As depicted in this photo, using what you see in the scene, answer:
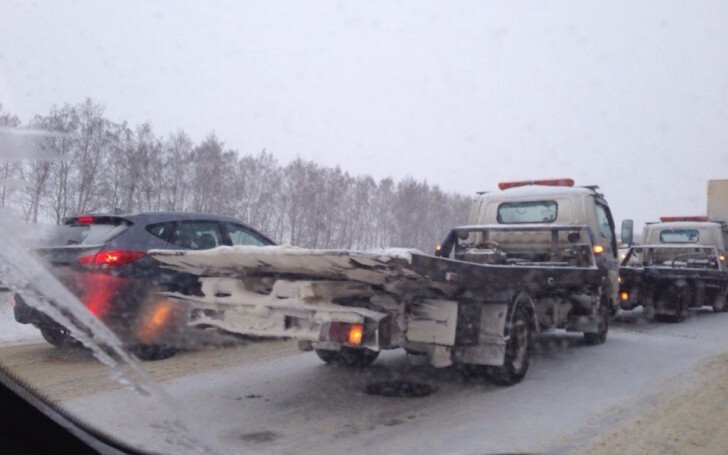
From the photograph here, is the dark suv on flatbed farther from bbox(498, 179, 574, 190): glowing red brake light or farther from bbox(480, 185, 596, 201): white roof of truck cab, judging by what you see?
bbox(498, 179, 574, 190): glowing red brake light

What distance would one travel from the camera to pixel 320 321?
521 cm

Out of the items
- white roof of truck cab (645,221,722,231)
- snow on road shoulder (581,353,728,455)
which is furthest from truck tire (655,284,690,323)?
snow on road shoulder (581,353,728,455)

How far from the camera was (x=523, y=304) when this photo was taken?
276 inches

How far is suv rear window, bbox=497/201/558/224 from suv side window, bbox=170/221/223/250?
14.4ft

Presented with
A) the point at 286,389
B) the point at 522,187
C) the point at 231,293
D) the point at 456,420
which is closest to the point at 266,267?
the point at 231,293

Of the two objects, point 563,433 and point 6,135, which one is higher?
point 6,135

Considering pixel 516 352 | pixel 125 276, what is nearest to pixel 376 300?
pixel 516 352

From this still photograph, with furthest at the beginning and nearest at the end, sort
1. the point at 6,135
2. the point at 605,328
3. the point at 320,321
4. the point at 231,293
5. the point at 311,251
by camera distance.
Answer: the point at 605,328
the point at 231,293
the point at 320,321
the point at 311,251
the point at 6,135

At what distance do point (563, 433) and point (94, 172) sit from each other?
18080 millimetres

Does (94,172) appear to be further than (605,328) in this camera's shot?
Yes

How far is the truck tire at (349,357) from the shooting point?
24.3 feet

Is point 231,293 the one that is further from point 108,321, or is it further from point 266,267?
point 108,321

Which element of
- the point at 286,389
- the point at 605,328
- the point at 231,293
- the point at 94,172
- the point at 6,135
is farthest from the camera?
the point at 94,172

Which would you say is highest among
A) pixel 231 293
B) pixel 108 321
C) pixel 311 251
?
pixel 311 251
